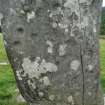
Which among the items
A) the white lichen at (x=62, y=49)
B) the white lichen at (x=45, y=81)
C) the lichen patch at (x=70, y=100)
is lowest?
the lichen patch at (x=70, y=100)

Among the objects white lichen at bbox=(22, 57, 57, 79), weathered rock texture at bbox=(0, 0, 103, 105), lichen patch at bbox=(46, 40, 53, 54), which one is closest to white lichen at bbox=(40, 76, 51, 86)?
weathered rock texture at bbox=(0, 0, 103, 105)

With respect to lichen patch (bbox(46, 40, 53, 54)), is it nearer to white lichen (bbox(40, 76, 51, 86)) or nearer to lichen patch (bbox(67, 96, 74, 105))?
white lichen (bbox(40, 76, 51, 86))

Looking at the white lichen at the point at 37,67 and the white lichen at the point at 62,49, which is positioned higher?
the white lichen at the point at 62,49

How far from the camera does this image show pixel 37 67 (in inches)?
295

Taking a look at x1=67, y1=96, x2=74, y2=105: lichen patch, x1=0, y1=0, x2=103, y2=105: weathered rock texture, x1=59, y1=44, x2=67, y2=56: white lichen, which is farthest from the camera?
x1=67, y1=96, x2=74, y2=105: lichen patch

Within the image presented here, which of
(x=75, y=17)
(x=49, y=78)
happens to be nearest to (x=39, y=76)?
(x=49, y=78)

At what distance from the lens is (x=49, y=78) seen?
24.7 ft

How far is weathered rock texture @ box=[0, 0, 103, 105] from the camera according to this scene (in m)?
7.30

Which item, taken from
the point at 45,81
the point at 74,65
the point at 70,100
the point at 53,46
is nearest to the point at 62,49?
the point at 53,46

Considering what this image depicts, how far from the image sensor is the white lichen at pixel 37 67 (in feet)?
24.5

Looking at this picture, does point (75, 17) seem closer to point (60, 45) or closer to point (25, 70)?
point (60, 45)

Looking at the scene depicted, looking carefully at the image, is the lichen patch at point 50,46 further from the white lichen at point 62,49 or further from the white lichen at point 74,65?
the white lichen at point 74,65

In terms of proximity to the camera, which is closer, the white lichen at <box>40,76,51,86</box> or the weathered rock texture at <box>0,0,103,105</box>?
the weathered rock texture at <box>0,0,103,105</box>

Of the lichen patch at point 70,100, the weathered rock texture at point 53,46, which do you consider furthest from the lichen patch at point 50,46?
the lichen patch at point 70,100
